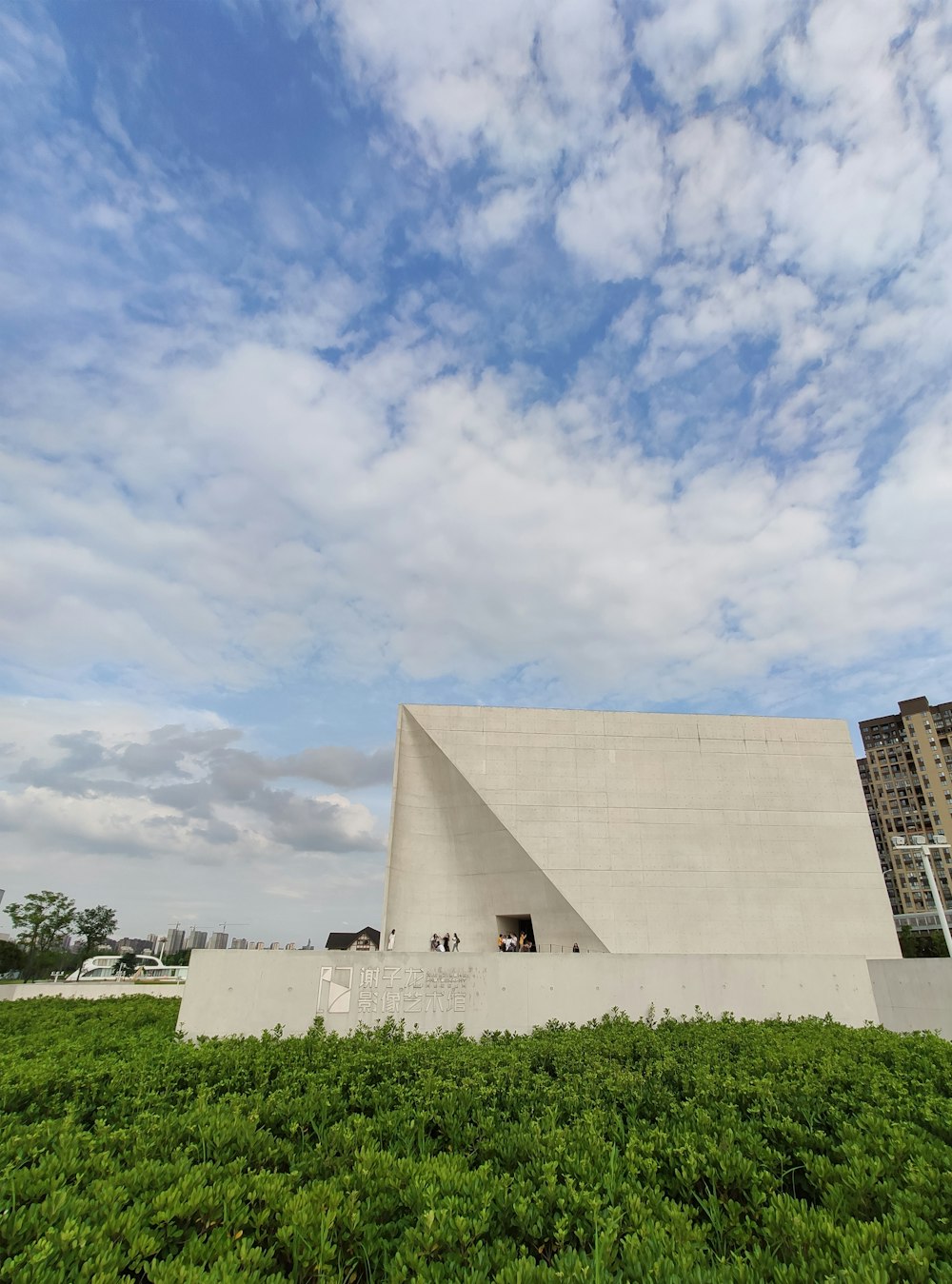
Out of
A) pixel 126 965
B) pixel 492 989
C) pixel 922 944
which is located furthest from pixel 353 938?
pixel 922 944

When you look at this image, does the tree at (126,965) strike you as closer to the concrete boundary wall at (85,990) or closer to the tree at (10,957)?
the tree at (10,957)

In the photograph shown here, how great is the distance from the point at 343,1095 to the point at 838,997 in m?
14.2

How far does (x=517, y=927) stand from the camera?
82.1 ft

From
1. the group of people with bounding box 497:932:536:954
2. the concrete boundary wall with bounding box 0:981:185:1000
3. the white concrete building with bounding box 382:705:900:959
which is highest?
the white concrete building with bounding box 382:705:900:959

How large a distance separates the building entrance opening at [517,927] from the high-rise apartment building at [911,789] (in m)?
66.7

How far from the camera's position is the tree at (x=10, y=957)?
133ft

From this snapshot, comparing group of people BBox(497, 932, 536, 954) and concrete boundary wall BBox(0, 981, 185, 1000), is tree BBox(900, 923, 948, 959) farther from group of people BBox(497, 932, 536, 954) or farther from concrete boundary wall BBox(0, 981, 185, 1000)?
concrete boundary wall BBox(0, 981, 185, 1000)

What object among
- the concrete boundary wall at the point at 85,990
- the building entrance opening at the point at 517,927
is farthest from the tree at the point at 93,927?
the building entrance opening at the point at 517,927

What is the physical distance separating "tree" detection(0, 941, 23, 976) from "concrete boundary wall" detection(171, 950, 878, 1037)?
3580 centimetres

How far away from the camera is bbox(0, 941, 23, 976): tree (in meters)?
40.6

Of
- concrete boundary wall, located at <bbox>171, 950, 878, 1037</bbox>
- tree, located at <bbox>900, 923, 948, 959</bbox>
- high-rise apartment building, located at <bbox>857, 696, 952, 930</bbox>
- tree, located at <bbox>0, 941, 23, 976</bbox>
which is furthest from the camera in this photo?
high-rise apartment building, located at <bbox>857, 696, 952, 930</bbox>

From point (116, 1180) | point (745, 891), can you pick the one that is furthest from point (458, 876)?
→ point (116, 1180)

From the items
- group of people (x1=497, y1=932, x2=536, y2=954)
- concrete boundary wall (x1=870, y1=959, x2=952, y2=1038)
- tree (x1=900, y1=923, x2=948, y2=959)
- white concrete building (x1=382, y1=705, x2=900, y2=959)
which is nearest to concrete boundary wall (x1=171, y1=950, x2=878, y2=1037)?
concrete boundary wall (x1=870, y1=959, x2=952, y2=1038)

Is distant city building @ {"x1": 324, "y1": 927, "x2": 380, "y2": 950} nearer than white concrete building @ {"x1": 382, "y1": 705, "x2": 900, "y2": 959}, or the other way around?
white concrete building @ {"x1": 382, "y1": 705, "x2": 900, "y2": 959}
